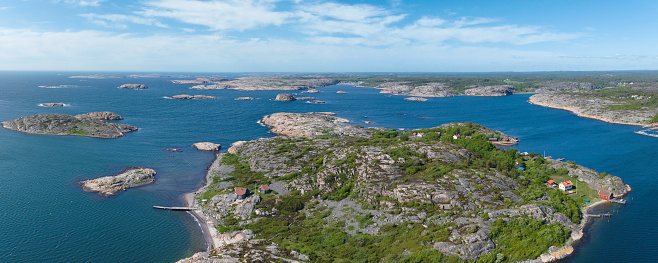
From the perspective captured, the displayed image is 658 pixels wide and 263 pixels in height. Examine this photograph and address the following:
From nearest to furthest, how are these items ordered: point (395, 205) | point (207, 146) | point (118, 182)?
1. point (395, 205)
2. point (118, 182)
3. point (207, 146)

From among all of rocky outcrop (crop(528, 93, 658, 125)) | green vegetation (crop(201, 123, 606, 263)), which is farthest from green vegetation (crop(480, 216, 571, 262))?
rocky outcrop (crop(528, 93, 658, 125))

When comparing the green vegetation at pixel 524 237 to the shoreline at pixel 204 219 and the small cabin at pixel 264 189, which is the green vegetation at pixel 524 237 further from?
the small cabin at pixel 264 189

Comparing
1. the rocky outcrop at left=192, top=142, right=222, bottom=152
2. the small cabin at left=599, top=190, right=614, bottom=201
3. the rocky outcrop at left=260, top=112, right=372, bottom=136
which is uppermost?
the rocky outcrop at left=260, top=112, right=372, bottom=136

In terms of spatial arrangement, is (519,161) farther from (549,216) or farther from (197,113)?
(197,113)

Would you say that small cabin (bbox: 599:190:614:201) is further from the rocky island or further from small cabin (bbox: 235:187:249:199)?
small cabin (bbox: 235:187:249:199)

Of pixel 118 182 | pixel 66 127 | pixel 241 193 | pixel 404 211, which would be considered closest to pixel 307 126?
pixel 241 193

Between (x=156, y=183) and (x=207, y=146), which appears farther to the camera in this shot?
(x=207, y=146)

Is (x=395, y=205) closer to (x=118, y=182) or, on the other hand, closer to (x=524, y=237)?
(x=524, y=237)

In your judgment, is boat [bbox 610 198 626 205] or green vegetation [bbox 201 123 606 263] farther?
boat [bbox 610 198 626 205]

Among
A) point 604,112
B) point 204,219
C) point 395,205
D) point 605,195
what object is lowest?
point 204,219
